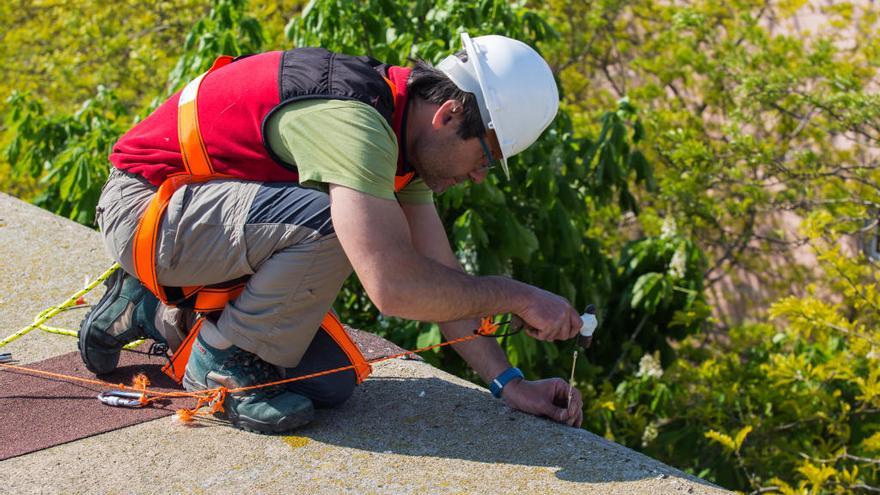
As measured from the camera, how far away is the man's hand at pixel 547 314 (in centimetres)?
269

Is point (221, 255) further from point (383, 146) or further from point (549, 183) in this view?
point (549, 183)

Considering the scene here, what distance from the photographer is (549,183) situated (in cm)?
473

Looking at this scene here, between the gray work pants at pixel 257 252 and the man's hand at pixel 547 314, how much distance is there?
493mm

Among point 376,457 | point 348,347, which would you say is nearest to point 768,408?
point 348,347

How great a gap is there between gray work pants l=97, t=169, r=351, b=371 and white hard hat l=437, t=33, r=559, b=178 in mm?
472

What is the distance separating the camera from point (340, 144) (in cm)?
253

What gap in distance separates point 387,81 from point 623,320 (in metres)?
3.07

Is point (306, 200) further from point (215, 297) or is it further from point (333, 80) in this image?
point (215, 297)

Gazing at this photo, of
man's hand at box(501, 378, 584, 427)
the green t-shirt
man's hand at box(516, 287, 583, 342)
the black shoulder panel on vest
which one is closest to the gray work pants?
the green t-shirt

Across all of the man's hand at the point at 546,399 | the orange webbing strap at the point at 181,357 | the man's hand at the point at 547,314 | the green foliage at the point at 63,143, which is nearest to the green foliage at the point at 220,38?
the green foliage at the point at 63,143

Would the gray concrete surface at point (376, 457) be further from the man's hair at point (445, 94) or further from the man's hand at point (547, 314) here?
the man's hair at point (445, 94)

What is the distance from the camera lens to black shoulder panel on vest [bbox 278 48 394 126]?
8.64 ft

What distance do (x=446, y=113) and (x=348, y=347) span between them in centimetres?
78

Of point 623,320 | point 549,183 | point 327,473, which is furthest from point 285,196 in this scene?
point 623,320
